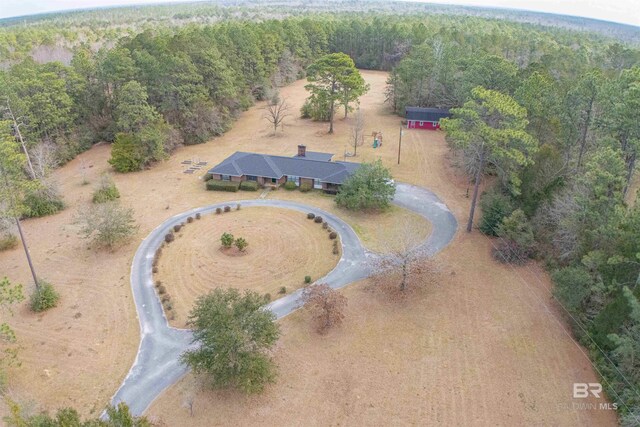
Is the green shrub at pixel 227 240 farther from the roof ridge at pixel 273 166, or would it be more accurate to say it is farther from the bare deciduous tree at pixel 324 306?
the roof ridge at pixel 273 166

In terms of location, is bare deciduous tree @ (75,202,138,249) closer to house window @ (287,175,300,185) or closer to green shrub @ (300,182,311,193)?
house window @ (287,175,300,185)

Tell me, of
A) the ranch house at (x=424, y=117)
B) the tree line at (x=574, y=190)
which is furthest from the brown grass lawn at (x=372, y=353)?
the ranch house at (x=424, y=117)

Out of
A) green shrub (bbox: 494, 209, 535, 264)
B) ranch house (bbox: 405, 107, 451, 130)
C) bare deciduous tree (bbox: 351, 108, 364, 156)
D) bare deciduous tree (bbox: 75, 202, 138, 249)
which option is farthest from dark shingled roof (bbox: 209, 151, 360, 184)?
ranch house (bbox: 405, 107, 451, 130)

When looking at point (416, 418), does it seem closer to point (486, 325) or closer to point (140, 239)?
point (486, 325)

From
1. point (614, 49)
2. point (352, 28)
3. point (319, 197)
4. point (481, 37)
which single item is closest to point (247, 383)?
point (319, 197)

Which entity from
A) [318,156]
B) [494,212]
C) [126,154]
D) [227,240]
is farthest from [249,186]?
[494,212]
